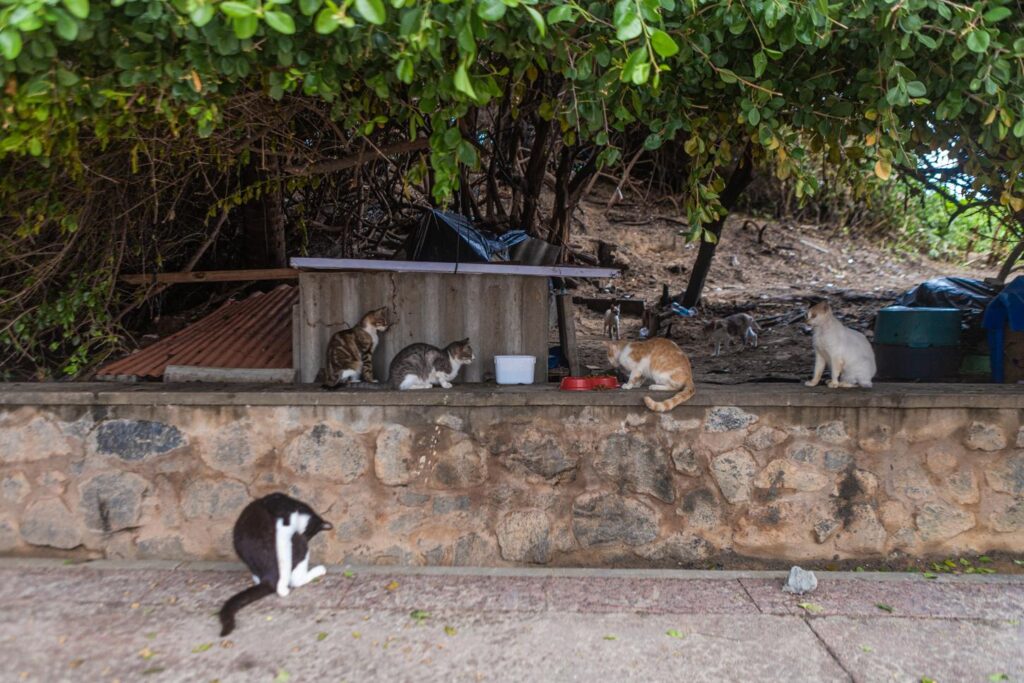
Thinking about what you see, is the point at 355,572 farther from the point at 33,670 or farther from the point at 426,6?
the point at 426,6

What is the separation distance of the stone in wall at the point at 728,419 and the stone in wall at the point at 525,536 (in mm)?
1145

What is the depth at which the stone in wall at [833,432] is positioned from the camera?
4586mm

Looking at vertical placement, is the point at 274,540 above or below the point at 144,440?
below

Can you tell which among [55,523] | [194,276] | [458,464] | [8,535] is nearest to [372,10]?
[458,464]

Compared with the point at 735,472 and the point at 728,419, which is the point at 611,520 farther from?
the point at 728,419

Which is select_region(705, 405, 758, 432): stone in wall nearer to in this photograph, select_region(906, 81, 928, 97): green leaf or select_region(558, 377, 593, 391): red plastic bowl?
select_region(558, 377, 593, 391): red plastic bowl

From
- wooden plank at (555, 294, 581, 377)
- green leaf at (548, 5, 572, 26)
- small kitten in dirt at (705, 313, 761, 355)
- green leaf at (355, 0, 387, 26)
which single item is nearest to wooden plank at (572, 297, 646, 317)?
small kitten in dirt at (705, 313, 761, 355)

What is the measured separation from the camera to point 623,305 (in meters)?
11.7

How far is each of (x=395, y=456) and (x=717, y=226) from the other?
694cm

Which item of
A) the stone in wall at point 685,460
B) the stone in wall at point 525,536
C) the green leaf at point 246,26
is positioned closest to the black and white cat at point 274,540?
the stone in wall at point 525,536

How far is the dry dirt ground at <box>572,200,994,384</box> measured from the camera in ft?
31.1

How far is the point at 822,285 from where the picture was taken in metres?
12.8

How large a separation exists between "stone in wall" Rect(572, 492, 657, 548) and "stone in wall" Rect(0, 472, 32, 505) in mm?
3368

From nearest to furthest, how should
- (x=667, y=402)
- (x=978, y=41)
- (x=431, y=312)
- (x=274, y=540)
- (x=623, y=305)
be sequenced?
(x=978, y=41) → (x=274, y=540) → (x=667, y=402) → (x=431, y=312) → (x=623, y=305)
